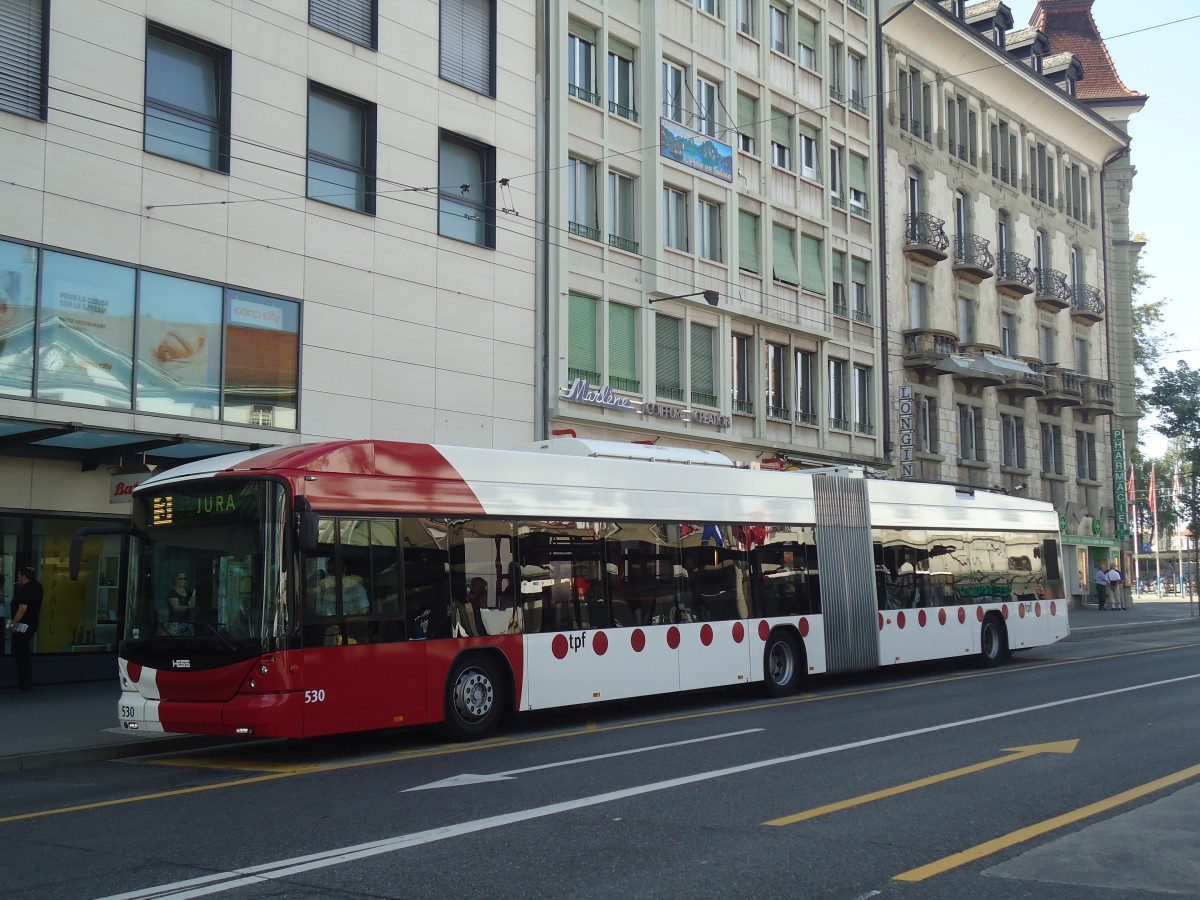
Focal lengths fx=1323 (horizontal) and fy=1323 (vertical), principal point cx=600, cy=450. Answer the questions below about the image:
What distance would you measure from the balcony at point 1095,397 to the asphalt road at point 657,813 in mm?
37669

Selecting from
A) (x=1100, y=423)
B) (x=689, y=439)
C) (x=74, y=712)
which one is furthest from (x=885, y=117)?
(x=74, y=712)

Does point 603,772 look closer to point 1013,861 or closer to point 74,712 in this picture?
point 1013,861

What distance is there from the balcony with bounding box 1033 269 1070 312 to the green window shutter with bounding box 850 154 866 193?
40.4ft

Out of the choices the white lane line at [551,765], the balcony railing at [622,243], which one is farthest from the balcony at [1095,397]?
the white lane line at [551,765]

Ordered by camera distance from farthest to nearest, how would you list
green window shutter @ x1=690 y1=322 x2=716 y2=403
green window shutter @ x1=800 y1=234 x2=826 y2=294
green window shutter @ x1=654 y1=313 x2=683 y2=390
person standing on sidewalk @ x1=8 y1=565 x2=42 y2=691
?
green window shutter @ x1=800 y1=234 x2=826 y2=294 → green window shutter @ x1=690 y1=322 x2=716 y2=403 → green window shutter @ x1=654 y1=313 x2=683 y2=390 → person standing on sidewalk @ x1=8 y1=565 x2=42 y2=691

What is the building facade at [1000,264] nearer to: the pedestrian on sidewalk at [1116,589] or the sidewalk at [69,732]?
the pedestrian on sidewalk at [1116,589]

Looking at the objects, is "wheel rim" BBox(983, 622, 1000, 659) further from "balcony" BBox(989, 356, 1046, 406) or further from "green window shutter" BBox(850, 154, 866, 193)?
"balcony" BBox(989, 356, 1046, 406)

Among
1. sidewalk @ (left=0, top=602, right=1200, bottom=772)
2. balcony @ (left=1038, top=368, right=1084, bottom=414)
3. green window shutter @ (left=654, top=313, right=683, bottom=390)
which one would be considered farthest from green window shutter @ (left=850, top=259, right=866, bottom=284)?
sidewalk @ (left=0, top=602, right=1200, bottom=772)

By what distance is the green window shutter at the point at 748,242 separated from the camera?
33.0m

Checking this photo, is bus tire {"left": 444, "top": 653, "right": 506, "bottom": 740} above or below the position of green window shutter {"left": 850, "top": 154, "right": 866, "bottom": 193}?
below

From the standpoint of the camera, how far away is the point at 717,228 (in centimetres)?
3219

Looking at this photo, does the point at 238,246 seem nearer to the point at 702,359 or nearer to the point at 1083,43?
the point at 702,359

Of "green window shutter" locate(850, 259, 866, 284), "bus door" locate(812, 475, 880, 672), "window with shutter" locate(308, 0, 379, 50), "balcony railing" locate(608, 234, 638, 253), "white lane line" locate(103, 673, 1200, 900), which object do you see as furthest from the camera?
"green window shutter" locate(850, 259, 866, 284)

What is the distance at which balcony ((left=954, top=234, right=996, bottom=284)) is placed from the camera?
43250 mm
